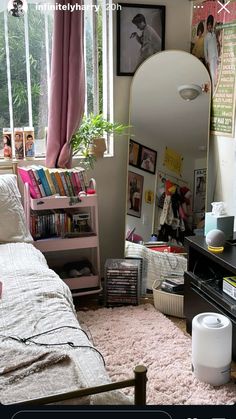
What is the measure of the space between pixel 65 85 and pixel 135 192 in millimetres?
891

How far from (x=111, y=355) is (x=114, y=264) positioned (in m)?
0.79

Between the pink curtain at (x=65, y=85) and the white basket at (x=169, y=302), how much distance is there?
42.7 inches

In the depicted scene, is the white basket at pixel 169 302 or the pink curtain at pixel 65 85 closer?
the white basket at pixel 169 302

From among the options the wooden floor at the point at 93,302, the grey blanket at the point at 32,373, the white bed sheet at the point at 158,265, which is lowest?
the wooden floor at the point at 93,302

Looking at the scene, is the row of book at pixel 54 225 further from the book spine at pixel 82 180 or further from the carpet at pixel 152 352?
the carpet at pixel 152 352

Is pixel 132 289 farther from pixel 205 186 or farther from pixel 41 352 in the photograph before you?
pixel 41 352

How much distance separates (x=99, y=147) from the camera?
321cm

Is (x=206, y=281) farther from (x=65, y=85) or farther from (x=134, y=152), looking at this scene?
Answer: (x=65, y=85)

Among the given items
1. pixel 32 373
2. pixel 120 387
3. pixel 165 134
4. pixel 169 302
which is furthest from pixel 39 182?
pixel 120 387

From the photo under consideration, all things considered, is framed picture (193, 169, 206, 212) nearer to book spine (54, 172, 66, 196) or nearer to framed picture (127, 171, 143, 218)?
framed picture (127, 171, 143, 218)

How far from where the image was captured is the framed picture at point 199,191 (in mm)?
3323

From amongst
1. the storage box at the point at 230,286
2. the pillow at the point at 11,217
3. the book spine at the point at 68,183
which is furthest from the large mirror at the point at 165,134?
the storage box at the point at 230,286

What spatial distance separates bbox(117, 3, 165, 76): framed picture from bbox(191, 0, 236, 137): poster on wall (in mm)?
265

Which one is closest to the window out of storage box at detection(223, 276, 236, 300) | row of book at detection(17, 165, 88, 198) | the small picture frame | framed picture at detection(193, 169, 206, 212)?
row of book at detection(17, 165, 88, 198)
